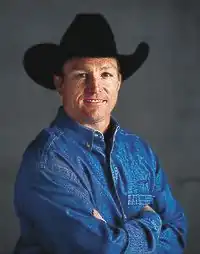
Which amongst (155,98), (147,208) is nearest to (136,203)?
(147,208)

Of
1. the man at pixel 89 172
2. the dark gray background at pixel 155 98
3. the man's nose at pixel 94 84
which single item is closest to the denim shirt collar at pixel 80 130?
the man at pixel 89 172

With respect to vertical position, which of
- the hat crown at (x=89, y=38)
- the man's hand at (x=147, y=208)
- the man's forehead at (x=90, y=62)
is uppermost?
the hat crown at (x=89, y=38)

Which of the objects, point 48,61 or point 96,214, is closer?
point 96,214

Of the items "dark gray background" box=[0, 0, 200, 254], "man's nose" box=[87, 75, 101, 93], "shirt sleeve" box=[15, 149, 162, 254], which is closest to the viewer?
"shirt sleeve" box=[15, 149, 162, 254]

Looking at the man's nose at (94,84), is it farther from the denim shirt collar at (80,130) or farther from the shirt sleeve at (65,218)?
the shirt sleeve at (65,218)

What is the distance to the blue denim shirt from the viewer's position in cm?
150

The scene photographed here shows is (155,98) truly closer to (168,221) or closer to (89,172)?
(168,221)

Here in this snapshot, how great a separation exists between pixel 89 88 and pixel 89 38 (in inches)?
6.2

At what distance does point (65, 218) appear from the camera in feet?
4.89

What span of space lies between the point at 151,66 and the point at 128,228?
1127mm

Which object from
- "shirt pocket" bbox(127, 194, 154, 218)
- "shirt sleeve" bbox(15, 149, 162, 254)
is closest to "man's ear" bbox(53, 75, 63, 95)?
"shirt sleeve" bbox(15, 149, 162, 254)

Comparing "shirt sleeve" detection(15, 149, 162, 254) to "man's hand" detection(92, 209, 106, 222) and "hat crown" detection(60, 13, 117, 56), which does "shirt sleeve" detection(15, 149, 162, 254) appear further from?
"hat crown" detection(60, 13, 117, 56)

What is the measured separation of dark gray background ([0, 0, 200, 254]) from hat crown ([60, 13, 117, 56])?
0.70 metres

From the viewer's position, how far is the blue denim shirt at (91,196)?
1.50m
